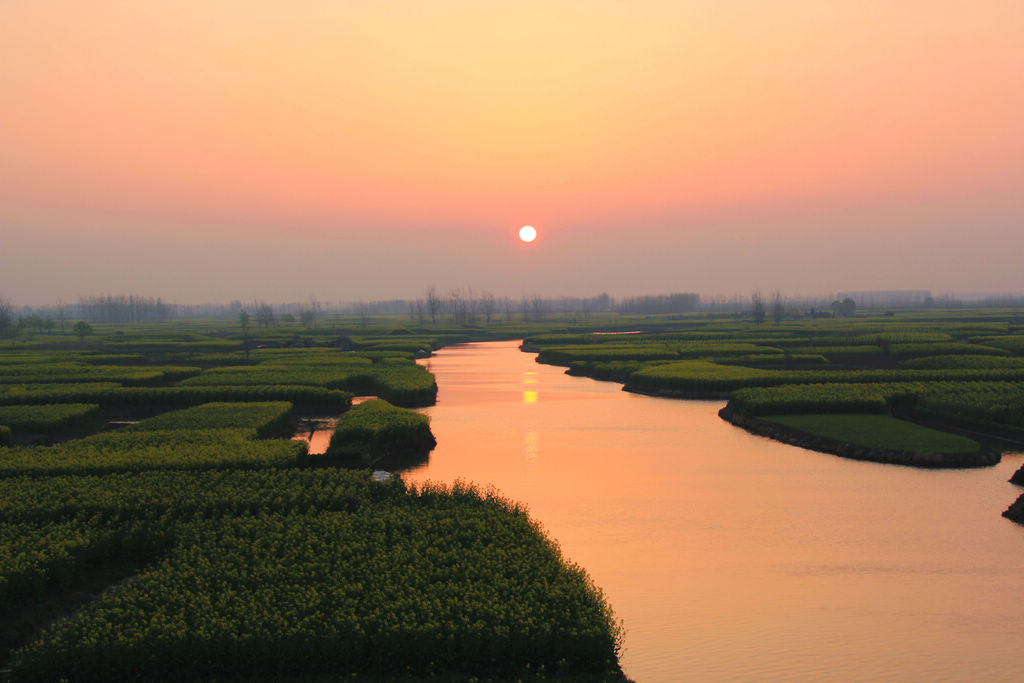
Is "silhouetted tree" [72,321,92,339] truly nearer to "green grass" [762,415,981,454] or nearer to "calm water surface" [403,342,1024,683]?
"calm water surface" [403,342,1024,683]

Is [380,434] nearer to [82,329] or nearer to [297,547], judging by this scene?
[297,547]

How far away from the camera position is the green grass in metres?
34.8

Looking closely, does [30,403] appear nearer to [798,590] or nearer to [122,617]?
[122,617]

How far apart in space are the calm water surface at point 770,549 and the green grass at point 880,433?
194cm

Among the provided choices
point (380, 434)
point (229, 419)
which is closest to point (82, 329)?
point (229, 419)

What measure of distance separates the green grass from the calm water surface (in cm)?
194

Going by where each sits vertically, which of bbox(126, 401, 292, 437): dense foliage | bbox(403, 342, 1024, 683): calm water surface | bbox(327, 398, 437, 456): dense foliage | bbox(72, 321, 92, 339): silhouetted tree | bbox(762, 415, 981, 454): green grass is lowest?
bbox(403, 342, 1024, 683): calm water surface

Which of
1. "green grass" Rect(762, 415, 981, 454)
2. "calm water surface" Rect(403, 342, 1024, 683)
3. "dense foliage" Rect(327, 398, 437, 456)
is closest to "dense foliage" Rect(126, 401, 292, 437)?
"dense foliage" Rect(327, 398, 437, 456)

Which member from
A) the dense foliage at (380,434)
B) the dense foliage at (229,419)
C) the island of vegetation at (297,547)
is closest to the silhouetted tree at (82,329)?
the island of vegetation at (297,547)

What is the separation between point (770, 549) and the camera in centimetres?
2333

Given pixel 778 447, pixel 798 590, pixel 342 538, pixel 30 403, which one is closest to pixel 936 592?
pixel 798 590

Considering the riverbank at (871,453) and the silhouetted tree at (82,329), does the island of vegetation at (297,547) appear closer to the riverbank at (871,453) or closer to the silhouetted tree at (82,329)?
the riverbank at (871,453)

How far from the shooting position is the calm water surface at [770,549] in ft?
55.1

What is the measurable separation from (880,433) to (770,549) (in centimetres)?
1854
